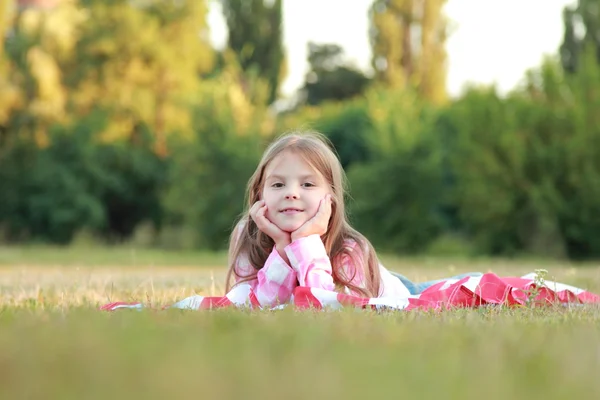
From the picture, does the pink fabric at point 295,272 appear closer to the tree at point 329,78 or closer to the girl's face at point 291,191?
the girl's face at point 291,191

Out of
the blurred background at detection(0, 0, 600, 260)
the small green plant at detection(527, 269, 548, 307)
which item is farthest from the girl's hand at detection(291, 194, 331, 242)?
the blurred background at detection(0, 0, 600, 260)

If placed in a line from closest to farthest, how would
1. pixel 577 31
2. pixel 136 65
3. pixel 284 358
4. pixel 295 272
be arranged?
pixel 284 358 < pixel 295 272 < pixel 136 65 < pixel 577 31

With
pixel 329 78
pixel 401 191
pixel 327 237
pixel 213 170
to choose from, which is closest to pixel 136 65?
pixel 213 170

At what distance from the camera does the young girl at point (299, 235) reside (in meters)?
4.09

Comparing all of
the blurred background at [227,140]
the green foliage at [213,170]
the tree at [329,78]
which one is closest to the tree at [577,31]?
the blurred background at [227,140]

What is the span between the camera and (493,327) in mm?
2754

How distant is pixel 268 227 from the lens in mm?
4156

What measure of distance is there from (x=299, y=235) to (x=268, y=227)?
16 cm

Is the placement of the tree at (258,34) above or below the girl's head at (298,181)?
above

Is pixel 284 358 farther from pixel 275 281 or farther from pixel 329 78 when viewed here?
pixel 329 78

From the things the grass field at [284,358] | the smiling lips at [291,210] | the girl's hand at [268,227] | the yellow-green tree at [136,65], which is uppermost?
the yellow-green tree at [136,65]

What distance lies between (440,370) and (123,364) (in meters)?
0.65

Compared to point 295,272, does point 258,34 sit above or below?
above

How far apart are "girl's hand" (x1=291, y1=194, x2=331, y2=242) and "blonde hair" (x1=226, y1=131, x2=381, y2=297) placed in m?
0.16
